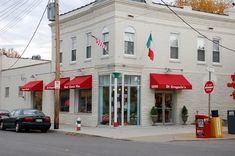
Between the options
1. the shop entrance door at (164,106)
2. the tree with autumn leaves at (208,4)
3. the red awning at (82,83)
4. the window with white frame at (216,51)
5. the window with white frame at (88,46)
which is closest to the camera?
the red awning at (82,83)

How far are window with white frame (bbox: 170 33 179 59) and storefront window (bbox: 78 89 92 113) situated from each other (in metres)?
6.25

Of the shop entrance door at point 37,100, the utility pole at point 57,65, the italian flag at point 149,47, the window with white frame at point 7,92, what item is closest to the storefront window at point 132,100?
the italian flag at point 149,47

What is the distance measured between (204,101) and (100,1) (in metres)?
10.2

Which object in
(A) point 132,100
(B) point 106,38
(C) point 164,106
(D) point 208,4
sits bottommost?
(C) point 164,106

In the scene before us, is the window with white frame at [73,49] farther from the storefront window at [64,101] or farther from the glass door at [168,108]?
the glass door at [168,108]

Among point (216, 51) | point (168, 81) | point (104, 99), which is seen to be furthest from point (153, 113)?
point (216, 51)

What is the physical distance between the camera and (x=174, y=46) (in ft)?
102

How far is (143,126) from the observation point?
2933cm

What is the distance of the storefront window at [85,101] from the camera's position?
103 feet

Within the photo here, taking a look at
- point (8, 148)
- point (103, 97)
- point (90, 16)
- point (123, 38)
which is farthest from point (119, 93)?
point (8, 148)

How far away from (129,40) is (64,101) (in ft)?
27.0

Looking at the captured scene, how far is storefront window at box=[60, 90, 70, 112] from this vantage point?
112 ft

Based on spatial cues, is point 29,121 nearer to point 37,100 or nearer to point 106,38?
point 106,38

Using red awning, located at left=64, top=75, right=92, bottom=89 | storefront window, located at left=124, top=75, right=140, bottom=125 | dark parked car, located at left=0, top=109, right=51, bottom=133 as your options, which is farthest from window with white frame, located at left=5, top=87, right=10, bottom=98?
storefront window, located at left=124, top=75, right=140, bottom=125
